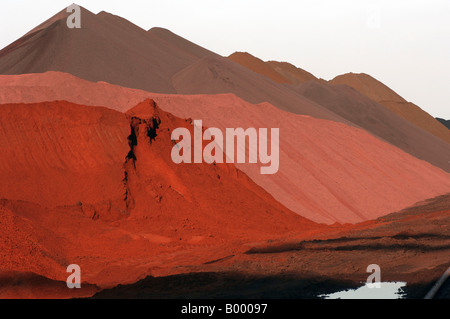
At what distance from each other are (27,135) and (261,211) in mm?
9163

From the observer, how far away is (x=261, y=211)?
24.2 meters

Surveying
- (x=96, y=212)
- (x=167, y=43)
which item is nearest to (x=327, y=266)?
(x=96, y=212)

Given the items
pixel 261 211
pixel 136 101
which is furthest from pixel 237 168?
pixel 136 101

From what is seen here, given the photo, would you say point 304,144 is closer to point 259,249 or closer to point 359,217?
point 359,217

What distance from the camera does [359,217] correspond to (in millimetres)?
29297

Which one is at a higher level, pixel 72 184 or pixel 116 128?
pixel 116 128

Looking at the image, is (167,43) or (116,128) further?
(167,43)

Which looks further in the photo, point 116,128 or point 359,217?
point 359,217

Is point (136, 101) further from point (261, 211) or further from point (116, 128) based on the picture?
point (261, 211)

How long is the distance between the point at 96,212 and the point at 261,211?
668 centimetres

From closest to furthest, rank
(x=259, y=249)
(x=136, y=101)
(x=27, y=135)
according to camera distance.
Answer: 1. (x=259, y=249)
2. (x=27, y=135)
3. (x=136, y=101)
